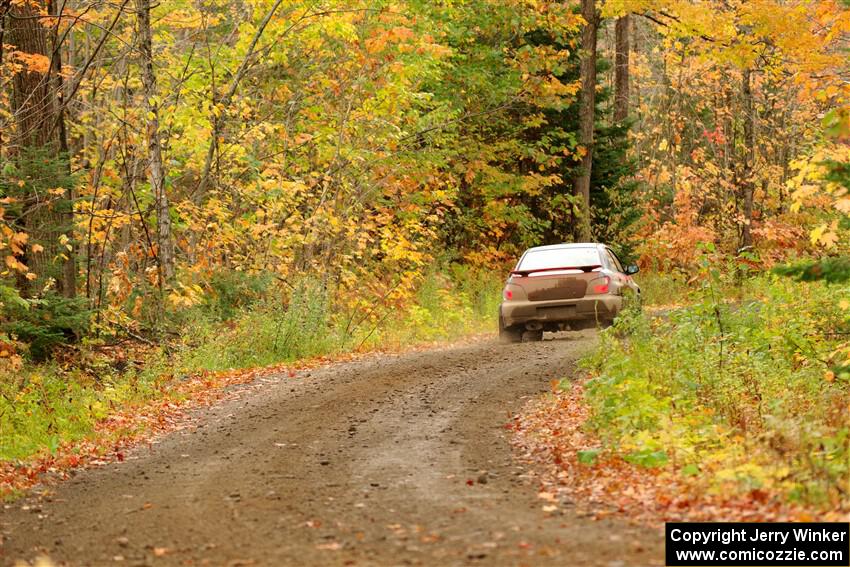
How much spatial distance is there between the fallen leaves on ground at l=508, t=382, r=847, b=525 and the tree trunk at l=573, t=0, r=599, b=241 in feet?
57.2

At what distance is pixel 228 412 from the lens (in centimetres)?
1252

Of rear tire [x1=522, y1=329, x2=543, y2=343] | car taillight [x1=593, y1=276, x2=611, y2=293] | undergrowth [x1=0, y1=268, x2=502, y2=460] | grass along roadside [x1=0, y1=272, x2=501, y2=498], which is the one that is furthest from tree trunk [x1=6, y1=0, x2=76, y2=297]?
car taillight [x1=593, y1=276, x2=611, y2=293]

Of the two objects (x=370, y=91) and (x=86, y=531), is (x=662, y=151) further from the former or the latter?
(x=86, y=531)

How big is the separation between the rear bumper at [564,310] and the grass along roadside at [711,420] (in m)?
3.05

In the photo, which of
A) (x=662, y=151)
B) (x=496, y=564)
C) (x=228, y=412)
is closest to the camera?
(x=496, y=564)

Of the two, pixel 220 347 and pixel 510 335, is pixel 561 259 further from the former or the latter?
pixel 220 347

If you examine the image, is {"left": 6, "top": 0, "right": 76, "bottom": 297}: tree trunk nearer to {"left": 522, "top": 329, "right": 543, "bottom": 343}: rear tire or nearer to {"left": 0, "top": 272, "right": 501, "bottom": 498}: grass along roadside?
{"left": 0, "top": 272, "right": 501, "bottom": 498}: grass along roadside

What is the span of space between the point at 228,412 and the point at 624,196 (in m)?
19.6

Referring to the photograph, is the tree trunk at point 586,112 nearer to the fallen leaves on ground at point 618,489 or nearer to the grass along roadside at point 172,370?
the grass along roadside at point 172,370

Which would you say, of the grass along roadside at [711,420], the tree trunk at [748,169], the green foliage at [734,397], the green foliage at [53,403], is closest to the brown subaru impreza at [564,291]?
the green foliage at [734,397]

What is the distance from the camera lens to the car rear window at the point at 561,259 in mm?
18375

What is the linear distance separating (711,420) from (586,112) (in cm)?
1910

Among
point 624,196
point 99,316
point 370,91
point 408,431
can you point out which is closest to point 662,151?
point 624,196

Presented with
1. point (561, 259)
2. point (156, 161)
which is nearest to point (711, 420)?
point (561, 259)
